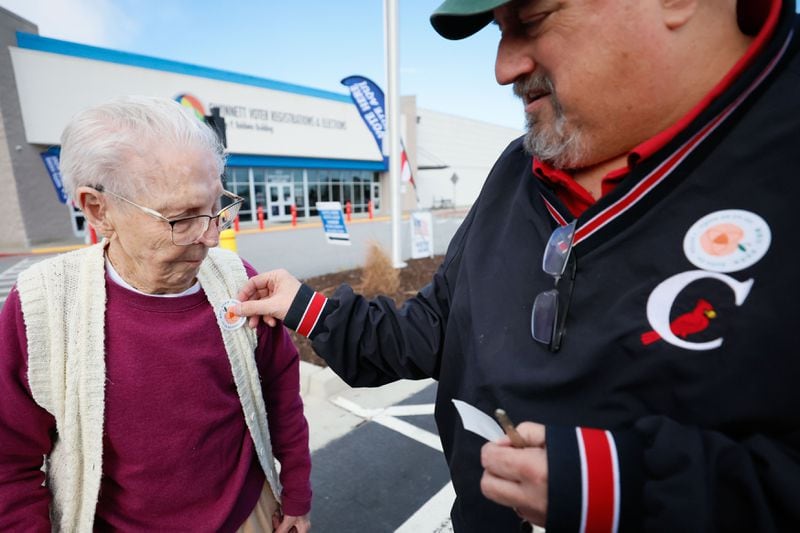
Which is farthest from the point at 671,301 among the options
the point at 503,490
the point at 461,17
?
the point at 461,17

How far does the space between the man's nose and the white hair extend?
93 centimetres

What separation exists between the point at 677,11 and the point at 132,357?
5.54ft

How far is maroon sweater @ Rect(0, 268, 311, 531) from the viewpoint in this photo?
126 centimetres

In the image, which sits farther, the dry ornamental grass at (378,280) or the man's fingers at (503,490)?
the dry ornamental grass at (378,280)

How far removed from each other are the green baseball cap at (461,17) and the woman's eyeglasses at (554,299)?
0.54 m

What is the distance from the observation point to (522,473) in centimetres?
82

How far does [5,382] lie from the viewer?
4.00ft

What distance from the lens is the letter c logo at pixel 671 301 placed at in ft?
2.64

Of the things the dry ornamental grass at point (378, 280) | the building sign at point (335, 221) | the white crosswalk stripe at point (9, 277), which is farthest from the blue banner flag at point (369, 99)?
the white crosswalk stripe at point (9, 277)

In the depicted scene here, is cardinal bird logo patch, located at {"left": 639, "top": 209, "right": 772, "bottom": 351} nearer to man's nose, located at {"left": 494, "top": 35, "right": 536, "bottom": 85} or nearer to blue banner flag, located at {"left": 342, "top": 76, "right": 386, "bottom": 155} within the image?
man's nose, located at {"left": 494, "top": 35, "right": 536, "bottom": 85}

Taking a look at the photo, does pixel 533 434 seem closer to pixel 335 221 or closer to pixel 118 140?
pixel 118 140

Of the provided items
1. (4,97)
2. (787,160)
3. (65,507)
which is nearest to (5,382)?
(65,507)

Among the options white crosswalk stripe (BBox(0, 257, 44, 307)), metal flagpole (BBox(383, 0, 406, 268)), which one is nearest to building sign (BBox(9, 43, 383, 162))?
white crosswalk stripe (BBox(0, 257, 44, 307))

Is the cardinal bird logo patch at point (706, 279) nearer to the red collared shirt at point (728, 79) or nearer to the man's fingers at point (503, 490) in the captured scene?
the red collared shirt at point (728, 79)
